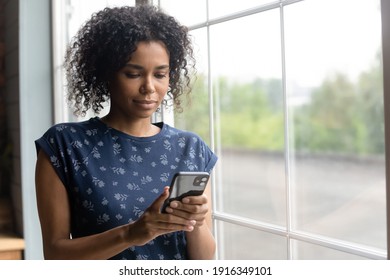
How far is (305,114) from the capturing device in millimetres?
6598

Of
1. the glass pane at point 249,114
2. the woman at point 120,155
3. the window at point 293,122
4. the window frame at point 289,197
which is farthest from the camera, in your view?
the glass pane at point 249,114

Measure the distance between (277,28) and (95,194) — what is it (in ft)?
1.37

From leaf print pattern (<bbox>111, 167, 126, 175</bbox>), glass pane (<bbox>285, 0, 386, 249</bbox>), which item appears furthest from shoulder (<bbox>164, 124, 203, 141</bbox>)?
glass pane (<bbox>285, 0, 386, 249</bbox>)

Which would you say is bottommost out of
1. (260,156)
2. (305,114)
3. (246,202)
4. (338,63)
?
(246,202)

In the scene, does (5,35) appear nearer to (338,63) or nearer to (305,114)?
(338,63)

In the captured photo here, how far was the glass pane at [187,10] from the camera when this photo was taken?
3.21ft

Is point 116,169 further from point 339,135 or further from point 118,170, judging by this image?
point 339,135

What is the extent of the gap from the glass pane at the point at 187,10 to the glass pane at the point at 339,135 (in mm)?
2791

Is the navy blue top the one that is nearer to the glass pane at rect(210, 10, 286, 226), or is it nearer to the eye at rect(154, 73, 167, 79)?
the eye at rect(154, 73, 167, 79)

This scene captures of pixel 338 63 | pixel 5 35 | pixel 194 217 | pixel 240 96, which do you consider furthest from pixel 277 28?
pixel 240 96

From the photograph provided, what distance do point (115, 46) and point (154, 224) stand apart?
28 centimetres

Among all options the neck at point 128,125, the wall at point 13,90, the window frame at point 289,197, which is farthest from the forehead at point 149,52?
the wall at point 13,90

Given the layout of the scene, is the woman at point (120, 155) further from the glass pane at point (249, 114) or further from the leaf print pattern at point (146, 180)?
the glass pane at point (249, 114)

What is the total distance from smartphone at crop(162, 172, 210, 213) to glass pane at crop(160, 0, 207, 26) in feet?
1.50
